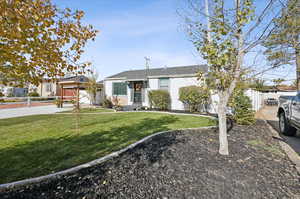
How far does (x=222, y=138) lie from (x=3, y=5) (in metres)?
5.03

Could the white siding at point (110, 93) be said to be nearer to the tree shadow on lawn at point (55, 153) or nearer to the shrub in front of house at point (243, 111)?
the tree shadow on lawn at point (55, 153)

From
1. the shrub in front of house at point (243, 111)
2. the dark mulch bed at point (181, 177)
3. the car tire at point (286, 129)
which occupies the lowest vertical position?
the dark mulch bed at point (181, 177)

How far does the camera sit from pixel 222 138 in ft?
12.4

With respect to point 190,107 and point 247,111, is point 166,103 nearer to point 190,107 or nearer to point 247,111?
Result: point 190,107

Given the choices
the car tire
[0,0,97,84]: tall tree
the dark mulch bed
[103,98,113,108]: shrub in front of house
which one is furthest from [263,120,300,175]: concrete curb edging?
[103,98,113,108]: shrub in front of house

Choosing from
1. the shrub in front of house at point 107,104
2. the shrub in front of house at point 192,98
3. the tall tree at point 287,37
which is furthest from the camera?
the shrub in front of house at point 107,104

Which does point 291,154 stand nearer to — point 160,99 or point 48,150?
point 48,150

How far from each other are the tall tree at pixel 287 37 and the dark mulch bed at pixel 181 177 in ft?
8.16

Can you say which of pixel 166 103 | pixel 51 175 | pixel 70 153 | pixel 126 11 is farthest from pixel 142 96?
pixel 51 175

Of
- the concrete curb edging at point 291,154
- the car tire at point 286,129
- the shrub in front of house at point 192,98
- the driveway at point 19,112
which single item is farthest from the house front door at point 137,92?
the concrete curb edging at point 291,154

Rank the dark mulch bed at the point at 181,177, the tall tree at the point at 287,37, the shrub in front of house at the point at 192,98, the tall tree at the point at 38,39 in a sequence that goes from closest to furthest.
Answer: the tall tree at the point at 38,39 < the dark mulch bed at the point at 181,177 < the tall tree at the point at 287,37 < the shrub in front of house at the point at 192,98

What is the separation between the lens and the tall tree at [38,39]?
2.09 m

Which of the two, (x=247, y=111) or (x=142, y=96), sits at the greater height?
(x=142, y=96)

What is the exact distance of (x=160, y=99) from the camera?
12984 mm
